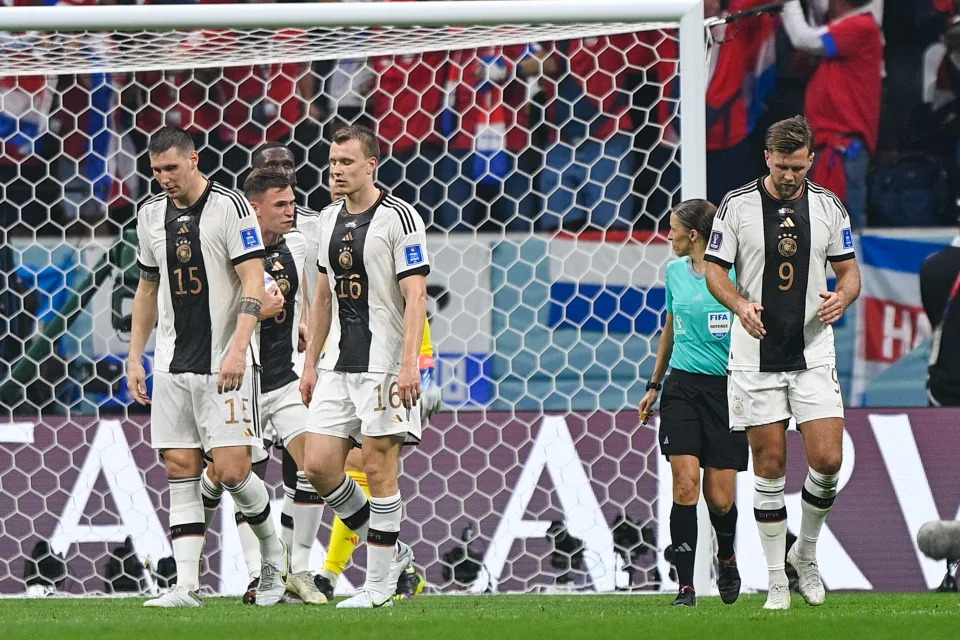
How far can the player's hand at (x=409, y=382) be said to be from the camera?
511cm

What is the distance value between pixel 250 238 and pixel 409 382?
0.85 m

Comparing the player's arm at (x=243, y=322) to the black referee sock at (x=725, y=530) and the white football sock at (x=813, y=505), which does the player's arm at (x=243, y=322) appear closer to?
the black referee sock at (x=725, y=530)

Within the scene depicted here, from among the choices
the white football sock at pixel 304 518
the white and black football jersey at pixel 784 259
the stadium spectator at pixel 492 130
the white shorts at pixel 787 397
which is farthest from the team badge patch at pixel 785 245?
the stadium spectator at pixel 492 130

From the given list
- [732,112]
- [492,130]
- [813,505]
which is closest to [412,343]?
[813,505]

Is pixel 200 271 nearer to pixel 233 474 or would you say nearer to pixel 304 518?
pixel 233 474

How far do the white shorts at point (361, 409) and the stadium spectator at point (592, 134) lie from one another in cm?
275

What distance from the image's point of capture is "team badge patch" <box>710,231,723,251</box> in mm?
5254

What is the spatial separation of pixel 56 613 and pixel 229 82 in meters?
3.50

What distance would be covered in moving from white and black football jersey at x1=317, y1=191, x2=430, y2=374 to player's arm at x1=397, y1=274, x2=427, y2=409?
10 centimetres

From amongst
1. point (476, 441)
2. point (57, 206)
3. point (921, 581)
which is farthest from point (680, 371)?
point (57, 206)

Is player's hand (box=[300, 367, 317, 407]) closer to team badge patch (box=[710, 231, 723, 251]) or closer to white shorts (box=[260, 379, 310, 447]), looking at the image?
white shorts (box=[260, 379, 310, 447])

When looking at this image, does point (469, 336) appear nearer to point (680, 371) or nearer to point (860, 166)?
point (680, 371)

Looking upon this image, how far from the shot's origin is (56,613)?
5.40m

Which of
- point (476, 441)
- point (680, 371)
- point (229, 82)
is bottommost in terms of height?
point (476, 441)
